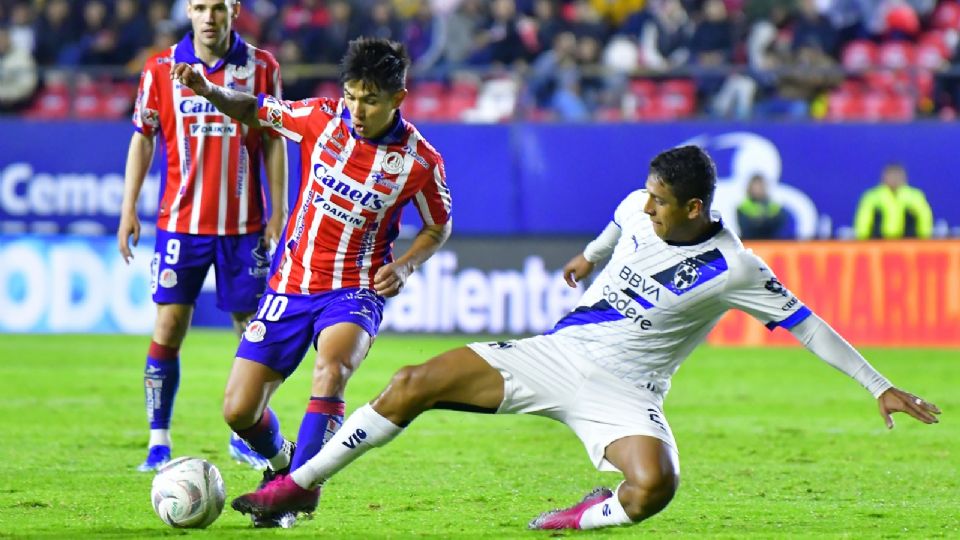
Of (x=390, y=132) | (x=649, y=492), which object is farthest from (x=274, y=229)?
(x=649, y=492)

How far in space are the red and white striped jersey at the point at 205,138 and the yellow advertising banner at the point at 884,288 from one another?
321 inches

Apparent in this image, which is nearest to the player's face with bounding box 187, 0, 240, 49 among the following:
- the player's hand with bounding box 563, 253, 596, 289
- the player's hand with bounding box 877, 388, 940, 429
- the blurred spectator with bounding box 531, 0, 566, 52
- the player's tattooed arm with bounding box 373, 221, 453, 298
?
the player's tattooed arm with bounding box 373, 221, 453, 298

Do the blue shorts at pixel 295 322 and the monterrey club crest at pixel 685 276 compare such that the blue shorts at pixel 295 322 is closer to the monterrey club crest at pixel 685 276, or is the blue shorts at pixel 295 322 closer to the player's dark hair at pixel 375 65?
the player's dark hair at pixel 375 65

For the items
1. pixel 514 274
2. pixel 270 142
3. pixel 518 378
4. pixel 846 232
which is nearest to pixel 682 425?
pixel 270 142

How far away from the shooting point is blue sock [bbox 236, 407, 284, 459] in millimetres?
6750

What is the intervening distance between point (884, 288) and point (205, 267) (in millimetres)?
8944

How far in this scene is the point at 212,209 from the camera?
8039mm

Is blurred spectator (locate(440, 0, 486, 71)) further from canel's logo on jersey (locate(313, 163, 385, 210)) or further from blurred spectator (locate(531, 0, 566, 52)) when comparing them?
canel's logo on jersey (locate(313, 163, 385, 210))

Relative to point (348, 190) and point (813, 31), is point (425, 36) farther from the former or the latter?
point (348, 190)

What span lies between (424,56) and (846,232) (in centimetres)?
564

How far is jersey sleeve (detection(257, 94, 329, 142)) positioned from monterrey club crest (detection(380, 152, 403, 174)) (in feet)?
1.22

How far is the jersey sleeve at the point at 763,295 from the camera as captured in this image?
5883mm

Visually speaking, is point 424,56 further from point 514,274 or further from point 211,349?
point 211,349

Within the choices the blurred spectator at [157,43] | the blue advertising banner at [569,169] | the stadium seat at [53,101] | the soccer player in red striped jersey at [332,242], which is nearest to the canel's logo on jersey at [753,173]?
the blue advertising banner at [569,169]
